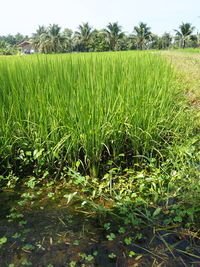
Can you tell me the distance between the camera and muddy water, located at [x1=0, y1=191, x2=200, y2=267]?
1.13 meters

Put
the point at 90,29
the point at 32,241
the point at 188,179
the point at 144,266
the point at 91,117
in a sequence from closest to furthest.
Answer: the point at 144,266, the point at 32,241, the point at 188,179, the point at 91,117, the point at 90,29

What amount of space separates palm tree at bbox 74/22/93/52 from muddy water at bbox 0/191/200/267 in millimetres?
37309

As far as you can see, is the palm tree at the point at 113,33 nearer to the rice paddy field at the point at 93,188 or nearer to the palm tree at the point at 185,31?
the palm tree at the point at 185,31

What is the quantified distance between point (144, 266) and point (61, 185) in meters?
0.84

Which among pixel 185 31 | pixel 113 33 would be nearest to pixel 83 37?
pixel 113 33

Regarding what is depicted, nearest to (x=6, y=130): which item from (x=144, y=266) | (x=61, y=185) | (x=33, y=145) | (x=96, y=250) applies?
(x=33, y=145)

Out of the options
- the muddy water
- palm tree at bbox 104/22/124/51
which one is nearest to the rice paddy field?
the muddy water

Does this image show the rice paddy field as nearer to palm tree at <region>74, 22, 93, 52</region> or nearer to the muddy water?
the muddy water

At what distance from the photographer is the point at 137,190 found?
1.64 m

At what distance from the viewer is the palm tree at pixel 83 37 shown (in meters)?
36.7

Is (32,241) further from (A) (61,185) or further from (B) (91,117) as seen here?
(B) (91,117)

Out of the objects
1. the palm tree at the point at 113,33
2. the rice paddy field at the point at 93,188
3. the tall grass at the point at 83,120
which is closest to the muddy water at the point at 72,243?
the rice paddy field at the point at 93,188

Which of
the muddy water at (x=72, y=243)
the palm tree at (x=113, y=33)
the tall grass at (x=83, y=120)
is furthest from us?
the palm tree at (x=113, y=33)

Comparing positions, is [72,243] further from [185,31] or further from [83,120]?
[185,31]
